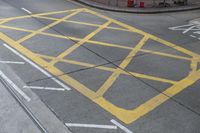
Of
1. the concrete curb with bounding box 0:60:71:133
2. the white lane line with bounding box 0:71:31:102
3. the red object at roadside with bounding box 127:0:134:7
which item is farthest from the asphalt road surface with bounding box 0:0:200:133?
the red object at roadside with bounding box 127:0:134:7

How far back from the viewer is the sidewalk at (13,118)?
27.8 feet

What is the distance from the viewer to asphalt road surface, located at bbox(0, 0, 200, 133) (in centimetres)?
924

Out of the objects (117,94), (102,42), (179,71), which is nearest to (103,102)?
(117,94)

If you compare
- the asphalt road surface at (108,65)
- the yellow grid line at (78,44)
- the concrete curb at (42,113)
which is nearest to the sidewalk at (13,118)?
the concrete curb at (42,113)

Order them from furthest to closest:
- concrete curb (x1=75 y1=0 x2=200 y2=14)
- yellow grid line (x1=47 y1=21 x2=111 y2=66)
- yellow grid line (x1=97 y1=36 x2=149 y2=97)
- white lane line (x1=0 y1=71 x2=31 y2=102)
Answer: concrete curb (x1=75 y1=0 x2=200 y2=14), yellow grid line (x1=47 y1=21 x2=111 y2=66), yellow grid line (x1=97 y1=36 x2=149 y2=97), white lane line (x1=0 y1=71 x2=31 y2=102)

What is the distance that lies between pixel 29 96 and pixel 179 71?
5.64 m

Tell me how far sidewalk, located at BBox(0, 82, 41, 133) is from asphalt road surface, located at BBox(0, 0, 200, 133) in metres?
0.80

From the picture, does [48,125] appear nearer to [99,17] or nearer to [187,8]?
[99,17]

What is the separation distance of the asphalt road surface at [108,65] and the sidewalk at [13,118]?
2.62ft

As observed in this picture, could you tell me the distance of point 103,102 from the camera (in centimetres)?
986

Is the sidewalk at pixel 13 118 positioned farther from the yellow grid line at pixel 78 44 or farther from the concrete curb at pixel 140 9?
the concrete curb at pixel 140 9

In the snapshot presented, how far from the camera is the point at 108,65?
40.4 feet

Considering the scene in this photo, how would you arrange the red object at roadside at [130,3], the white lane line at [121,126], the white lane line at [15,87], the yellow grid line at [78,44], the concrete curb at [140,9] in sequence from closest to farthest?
the white lane line at [121,126] → the white lane line at [15,87] → the yellow grid line at [78,44] → the concrete curb at [140,9] → the red object at roadside at [130,3]

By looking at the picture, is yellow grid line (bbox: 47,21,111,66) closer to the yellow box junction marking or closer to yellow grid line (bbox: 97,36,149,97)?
the yellow box junction marking
